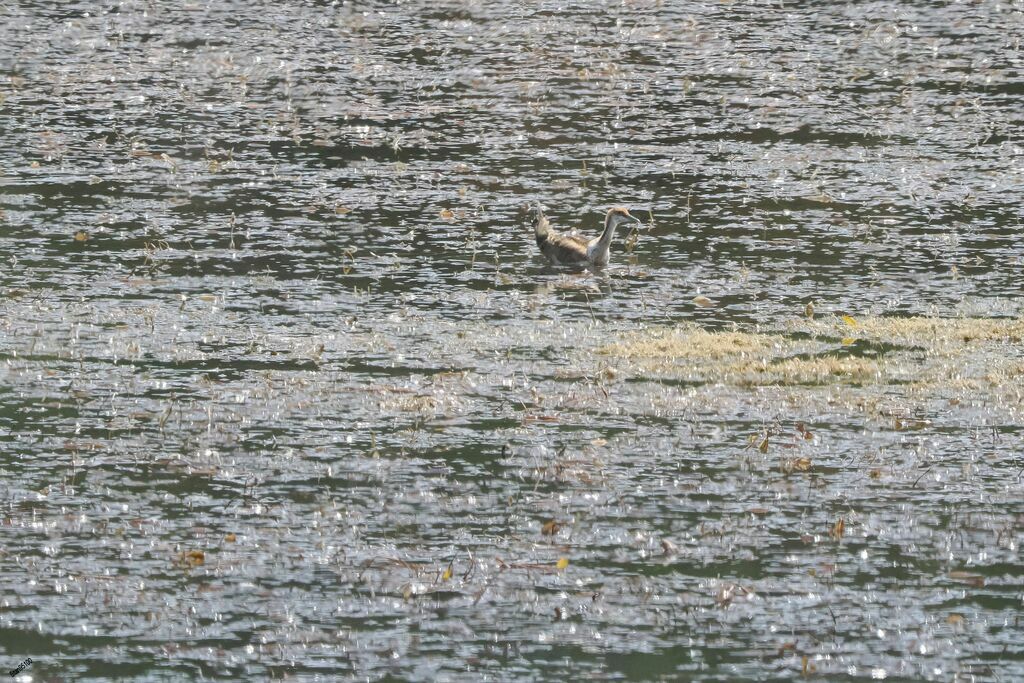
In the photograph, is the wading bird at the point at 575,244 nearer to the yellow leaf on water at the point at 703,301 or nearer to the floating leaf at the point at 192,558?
the yellow leaf on water at the point at 703,301

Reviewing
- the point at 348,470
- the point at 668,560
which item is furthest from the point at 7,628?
the point at 668,560

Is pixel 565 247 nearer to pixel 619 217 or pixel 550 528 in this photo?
pixel 619 217

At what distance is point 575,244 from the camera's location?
41.2 feet

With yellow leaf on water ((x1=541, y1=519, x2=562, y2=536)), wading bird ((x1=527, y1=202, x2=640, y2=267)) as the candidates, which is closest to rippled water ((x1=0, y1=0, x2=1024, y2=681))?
yellow leaf on water ((x1=541, y1=519, x2=562, y2=536))

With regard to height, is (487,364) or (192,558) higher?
(192,558)

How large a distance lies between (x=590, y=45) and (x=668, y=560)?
43.4 feet

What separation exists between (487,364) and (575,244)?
8.13 ft

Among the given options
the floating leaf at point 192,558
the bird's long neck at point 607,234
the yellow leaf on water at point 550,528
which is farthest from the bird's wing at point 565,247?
the floating leaf at point 192,558

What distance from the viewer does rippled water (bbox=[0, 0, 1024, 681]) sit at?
7.09 meters

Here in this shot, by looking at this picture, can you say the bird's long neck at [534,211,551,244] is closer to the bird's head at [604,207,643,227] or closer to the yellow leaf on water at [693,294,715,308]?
the bird's head at [604,207,643,227]

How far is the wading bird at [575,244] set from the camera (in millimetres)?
12523

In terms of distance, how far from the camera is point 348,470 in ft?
28.4

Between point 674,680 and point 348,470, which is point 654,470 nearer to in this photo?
point 348,470

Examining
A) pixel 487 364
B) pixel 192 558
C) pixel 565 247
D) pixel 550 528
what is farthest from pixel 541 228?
pixel 192 558
